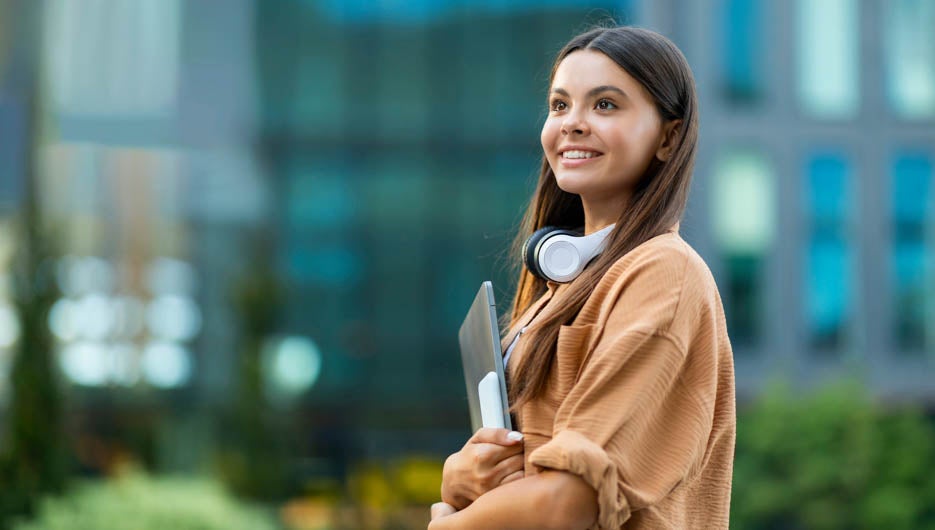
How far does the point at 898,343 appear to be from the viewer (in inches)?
800

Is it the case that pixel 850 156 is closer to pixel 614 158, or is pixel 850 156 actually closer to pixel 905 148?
pixel 905 148

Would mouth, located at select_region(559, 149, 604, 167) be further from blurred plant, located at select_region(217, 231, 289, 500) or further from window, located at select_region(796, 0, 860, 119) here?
window, located at select_region(796, 0, 860, 119)

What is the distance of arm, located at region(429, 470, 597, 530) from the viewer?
152cm

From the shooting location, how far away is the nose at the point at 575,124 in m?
1.80

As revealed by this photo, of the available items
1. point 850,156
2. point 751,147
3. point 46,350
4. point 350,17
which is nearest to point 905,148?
point 850,156

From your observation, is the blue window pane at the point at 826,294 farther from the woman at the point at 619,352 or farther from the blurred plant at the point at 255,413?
the woman at the point at 619,352

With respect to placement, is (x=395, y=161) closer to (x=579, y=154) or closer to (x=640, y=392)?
(x=579, y=154)

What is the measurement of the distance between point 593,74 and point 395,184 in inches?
808

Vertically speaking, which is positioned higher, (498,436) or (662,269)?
(662,269)

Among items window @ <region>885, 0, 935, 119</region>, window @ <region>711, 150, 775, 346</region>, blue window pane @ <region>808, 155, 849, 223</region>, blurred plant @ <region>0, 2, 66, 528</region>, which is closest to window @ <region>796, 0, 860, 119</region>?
window @ <region>885, 0, 935, 119</region>

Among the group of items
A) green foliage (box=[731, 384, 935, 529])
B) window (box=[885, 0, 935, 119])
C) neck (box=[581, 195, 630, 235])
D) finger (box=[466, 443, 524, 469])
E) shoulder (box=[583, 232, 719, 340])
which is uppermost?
window (box=[885, 0, 935, 119])

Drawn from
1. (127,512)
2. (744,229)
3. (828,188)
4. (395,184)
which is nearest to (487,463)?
(127,512)

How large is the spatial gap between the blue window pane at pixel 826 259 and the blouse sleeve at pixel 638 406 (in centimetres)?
1963

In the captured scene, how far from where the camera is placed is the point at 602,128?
1.78m
